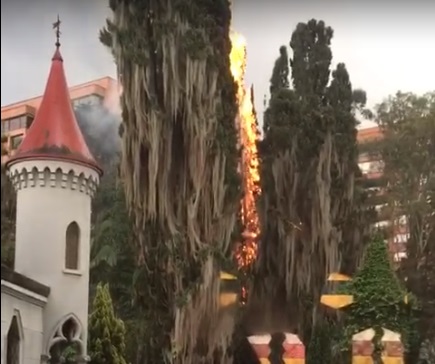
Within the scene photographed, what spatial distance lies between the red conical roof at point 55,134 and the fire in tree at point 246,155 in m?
3.22

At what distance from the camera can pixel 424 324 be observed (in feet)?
38.7

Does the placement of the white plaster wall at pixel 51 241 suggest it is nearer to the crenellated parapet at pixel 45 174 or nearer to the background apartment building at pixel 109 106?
the crenellated parapet at pixel 45 174

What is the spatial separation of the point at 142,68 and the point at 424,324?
16.2ft

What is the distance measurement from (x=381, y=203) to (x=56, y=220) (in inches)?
269

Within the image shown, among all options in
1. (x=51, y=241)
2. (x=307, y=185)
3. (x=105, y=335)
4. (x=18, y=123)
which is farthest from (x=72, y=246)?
(x=307, y=185)

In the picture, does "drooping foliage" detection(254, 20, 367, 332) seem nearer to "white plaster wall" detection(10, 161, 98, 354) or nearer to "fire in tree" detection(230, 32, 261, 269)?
"fire in tree" detection(230, 32, 261, 269)

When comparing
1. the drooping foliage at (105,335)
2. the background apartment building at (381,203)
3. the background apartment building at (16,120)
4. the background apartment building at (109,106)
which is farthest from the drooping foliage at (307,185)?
the background apartment building at (16,120)

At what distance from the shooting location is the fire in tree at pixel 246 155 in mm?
11422

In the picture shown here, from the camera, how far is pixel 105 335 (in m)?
9.26

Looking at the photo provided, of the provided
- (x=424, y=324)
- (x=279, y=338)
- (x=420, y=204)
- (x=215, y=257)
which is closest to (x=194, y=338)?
(x=215, y=257)

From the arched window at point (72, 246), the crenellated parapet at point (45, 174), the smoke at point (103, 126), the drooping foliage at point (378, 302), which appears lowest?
the drooping foliage at point (378, 302)

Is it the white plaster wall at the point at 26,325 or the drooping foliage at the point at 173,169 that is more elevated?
the drooping foliage at the point at 173,169

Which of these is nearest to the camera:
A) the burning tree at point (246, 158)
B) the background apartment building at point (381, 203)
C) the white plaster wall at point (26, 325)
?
the white plaster wall at point (26, 325)

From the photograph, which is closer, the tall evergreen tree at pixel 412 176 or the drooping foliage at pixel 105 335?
the drooping foliage at pixel 105 335
